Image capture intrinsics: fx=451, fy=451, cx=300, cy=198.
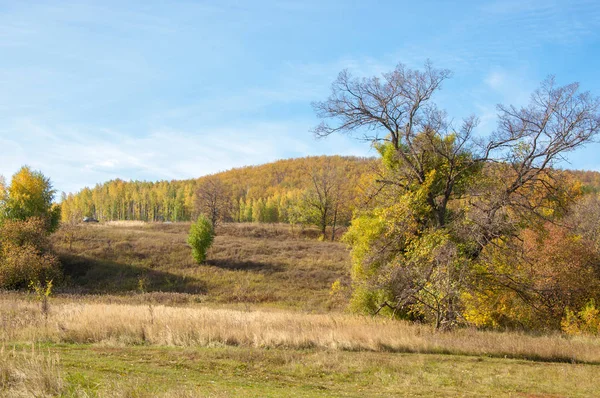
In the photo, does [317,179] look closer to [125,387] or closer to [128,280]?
[128,280]

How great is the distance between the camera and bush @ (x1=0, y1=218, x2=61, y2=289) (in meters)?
35.8

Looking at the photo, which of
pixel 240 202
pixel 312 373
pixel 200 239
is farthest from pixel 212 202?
pixel 240 202

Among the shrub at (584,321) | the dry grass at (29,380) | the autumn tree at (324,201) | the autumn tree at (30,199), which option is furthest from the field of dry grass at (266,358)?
the autumn tree at (324,201)

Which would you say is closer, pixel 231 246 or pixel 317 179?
pixel 231 246

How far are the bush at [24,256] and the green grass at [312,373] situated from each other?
91.5 feet

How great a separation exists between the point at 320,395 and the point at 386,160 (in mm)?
16270

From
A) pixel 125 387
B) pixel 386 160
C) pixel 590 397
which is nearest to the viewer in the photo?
pixel 125 387

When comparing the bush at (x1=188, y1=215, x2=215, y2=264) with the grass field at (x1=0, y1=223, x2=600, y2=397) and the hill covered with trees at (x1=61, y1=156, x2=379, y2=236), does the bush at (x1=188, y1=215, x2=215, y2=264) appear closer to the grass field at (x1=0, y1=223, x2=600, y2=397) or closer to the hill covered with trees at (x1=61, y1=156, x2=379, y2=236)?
the hill covered with trees at (x1=61, y1=156, x2=379, y2=236)

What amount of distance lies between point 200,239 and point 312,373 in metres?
37.6

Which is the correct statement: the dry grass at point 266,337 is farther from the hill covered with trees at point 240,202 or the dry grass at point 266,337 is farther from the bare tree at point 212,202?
the bare tree at point 212,202

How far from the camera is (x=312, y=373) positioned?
11.3 m

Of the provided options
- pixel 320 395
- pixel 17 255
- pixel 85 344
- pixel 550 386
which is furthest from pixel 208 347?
pixel 17 255

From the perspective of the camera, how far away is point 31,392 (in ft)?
24.1

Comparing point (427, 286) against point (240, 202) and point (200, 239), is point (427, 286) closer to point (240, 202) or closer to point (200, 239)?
point (200, 239)
